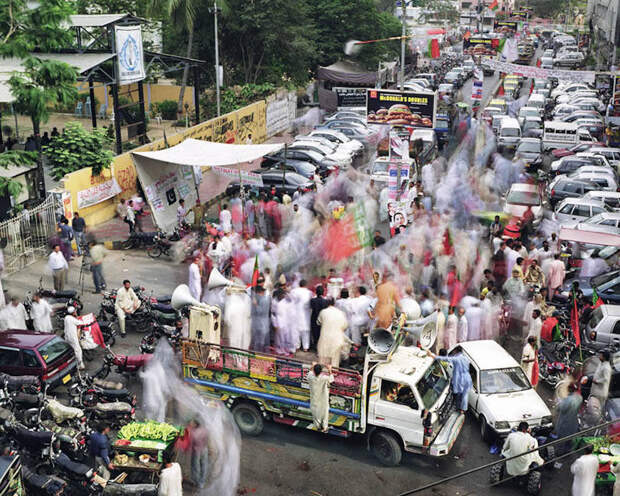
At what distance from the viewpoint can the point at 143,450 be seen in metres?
10.9

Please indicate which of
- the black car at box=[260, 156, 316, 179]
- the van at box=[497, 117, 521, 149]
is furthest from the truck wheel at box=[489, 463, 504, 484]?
the van at box=[497, 117, 521, 149]

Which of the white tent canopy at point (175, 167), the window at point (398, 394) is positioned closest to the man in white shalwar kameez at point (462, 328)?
the window at point (398, 394)

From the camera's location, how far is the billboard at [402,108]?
26.8 metres

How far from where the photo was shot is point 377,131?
35406 millimetres

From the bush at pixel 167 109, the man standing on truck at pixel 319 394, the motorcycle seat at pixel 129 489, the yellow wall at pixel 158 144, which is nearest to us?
the motorcycle seat at pixel 129 489

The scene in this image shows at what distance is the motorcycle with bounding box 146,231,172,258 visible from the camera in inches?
838

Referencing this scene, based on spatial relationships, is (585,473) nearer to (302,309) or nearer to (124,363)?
(302,309)

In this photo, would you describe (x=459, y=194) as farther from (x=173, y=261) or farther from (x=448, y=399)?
(x=448, y=399)

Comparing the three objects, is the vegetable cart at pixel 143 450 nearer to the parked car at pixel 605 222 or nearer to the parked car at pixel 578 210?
the parked car at pixel 605 222

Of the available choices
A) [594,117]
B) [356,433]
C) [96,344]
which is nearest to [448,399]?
[356,433]

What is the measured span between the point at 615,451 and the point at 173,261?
13.3 m

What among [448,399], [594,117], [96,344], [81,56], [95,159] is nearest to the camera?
[448,399]

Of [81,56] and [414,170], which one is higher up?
[81,56]

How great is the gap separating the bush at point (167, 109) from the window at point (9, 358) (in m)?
29.3
